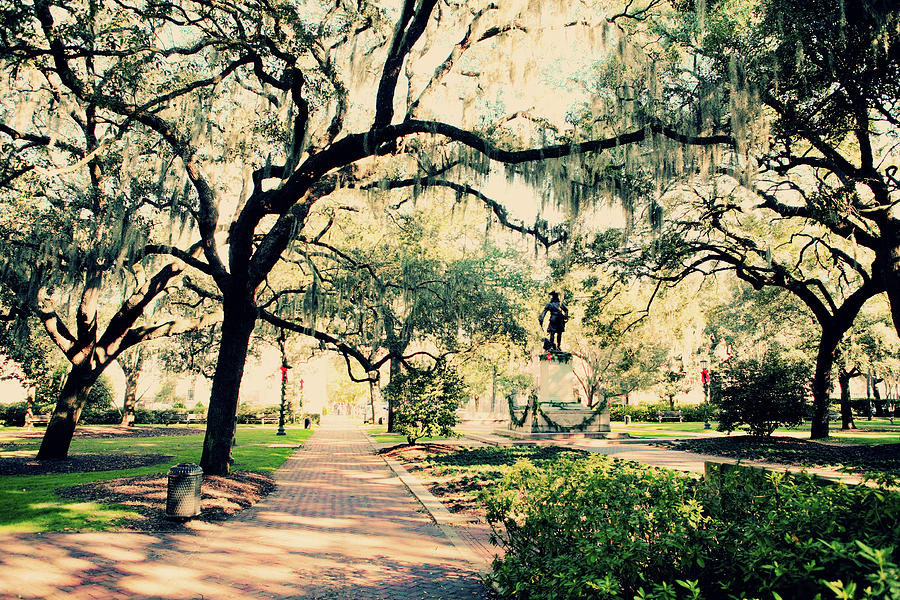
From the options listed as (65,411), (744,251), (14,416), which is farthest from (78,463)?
(14,416)

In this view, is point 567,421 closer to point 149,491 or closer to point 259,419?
point 149,491

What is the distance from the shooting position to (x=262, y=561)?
21.8 feet

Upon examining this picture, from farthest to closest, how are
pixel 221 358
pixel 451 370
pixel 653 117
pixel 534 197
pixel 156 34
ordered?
pixel 451 370
pixel 221 358
pixel 156 34
pixel 534 197
pixel 653 117

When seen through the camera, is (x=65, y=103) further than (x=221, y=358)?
Yes

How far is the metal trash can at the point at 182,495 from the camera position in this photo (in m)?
8.55

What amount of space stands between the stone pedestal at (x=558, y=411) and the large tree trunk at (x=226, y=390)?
1460cm

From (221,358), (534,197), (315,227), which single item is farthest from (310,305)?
(534,197)

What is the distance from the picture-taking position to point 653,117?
28.4 ft

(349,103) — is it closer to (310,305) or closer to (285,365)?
(310,305)

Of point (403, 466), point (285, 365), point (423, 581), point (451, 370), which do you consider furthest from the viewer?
→ point (285, 365)

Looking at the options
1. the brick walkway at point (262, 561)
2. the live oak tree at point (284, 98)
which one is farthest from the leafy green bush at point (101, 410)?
the brick walkway at point (262, 561)

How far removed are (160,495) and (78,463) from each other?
766cm

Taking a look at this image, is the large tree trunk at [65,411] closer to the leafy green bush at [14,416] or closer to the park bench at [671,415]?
the leafy green bush at [14,416]

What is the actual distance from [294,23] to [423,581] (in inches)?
364
